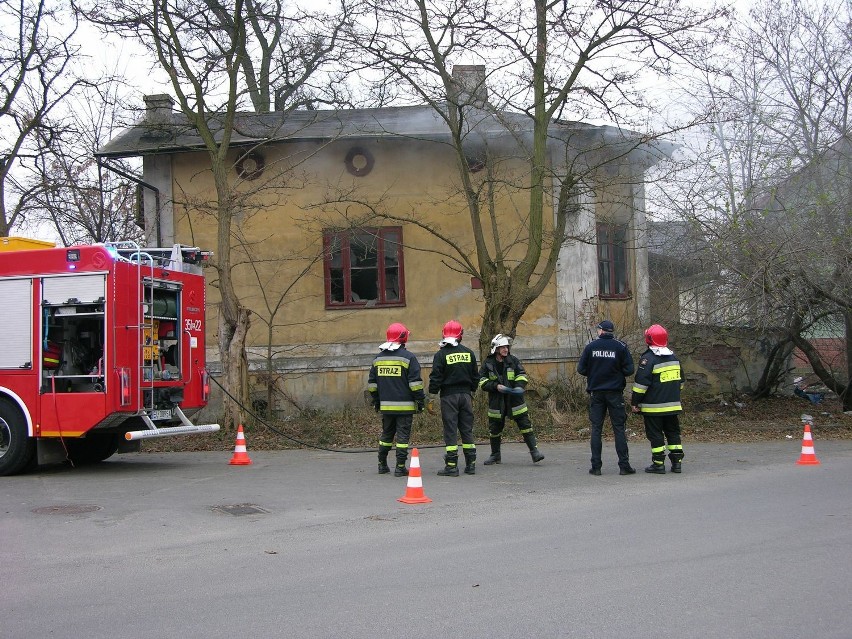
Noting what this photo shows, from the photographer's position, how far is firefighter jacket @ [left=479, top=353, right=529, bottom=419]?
1106cm

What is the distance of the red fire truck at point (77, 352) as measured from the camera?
1073 centimetres

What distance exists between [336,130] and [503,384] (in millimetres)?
8595

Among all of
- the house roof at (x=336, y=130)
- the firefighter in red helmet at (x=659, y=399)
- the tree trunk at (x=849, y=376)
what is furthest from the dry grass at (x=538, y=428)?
the house roof at (x=336, y=130)

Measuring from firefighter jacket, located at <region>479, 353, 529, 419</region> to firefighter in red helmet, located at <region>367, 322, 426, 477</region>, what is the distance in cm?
104

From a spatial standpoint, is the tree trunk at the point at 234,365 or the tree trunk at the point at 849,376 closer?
the tree trunk at the point at 234,365

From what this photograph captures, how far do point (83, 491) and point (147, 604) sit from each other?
5.05 meters

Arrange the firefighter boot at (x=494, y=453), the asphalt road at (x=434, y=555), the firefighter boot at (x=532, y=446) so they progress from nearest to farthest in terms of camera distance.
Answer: the asphalt road at (x=434, y=555)
the firefighter boot at (x=532, y=446)
the firefighter boot at (x=494, y=453)

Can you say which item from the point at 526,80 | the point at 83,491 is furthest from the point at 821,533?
the point at 526,80

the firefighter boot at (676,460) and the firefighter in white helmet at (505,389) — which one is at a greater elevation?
the firefighter in white helmet at (505,389)

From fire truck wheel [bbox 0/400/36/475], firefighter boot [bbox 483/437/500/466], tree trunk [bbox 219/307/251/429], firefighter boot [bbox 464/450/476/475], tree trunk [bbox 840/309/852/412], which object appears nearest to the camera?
firefighter boot [bbox 464/450/476/475]

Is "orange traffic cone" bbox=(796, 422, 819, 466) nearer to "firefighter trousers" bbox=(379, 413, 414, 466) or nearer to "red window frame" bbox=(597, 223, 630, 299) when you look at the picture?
"firefighter trousers" bbox=(379, 413, 414, 466)

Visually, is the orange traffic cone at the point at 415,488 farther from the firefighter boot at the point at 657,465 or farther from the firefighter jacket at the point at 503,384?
the firefighter boot at the point at 657,465

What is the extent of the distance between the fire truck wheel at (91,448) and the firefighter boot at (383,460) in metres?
3.98

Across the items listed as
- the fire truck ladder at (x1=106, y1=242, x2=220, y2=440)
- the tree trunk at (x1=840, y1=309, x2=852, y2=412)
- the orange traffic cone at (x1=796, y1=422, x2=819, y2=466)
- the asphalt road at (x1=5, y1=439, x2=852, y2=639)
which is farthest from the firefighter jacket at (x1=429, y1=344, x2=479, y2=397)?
the tree trunk at (x1=840, y1=309, x2=852, y2=412)
